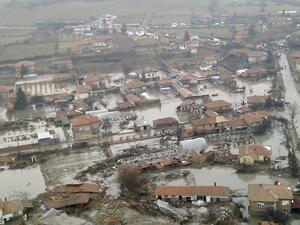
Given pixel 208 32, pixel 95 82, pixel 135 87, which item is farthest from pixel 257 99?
pixel 208 32

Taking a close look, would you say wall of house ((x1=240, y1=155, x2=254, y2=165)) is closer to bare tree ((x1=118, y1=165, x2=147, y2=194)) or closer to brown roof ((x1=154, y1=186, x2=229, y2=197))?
brown roof ((x1=154, y1=186, x2=229, y2=197))

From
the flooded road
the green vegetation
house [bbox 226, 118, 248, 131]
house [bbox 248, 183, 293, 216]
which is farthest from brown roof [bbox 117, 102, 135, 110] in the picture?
house [bbox 248, 183, 293, 216]

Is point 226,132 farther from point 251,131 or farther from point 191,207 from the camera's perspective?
point 191,207

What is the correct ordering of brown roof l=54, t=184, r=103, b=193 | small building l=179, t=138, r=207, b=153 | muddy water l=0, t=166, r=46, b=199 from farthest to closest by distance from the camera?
1. small building l=179, t=138, r=207, b=153
2. muddy water l=0, t=166, r=46, b=199
3. brown roof l=54, t=184, r=103, b=193

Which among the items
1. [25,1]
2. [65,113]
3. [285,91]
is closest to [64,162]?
[65,113]

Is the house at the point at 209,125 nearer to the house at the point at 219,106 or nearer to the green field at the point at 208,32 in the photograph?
the house at the point at 219,106

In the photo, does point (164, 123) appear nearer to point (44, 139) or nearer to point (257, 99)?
point (257, 99)
